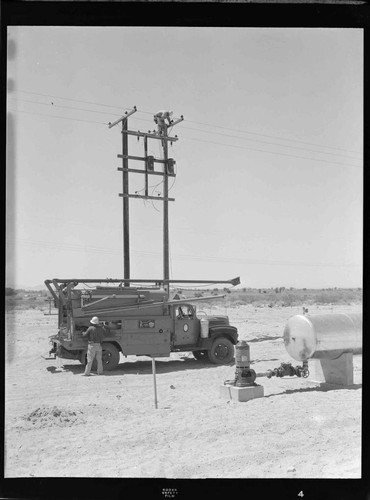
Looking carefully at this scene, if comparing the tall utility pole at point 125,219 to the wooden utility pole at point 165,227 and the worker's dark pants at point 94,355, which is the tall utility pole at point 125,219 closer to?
the wooden utility pole at point 165,227

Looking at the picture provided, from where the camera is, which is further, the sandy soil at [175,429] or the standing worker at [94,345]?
the standing worker at [94,345]

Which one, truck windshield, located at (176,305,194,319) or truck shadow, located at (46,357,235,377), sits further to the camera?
truck windshield, located at (176,305,194,319)

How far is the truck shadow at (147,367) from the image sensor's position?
36.1 ft

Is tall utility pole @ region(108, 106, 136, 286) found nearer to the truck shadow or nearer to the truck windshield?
the truck windshield

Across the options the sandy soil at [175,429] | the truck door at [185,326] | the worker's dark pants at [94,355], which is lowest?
the sandy soil at [175,429]

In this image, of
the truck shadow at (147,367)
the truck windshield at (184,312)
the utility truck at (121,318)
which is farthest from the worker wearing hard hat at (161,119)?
the truck shadow at (147,367)

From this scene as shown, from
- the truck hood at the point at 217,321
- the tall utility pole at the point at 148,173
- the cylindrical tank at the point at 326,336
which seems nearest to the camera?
the cylindrical tank at the point at 326,336

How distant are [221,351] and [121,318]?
2336mm

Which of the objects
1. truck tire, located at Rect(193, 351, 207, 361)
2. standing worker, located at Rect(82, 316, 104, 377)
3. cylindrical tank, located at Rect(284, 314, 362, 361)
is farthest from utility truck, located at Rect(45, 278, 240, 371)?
cylindrical tank, located at Rect(284, 314, 362, 361)

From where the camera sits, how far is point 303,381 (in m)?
9.27

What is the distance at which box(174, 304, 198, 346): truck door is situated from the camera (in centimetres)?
1184

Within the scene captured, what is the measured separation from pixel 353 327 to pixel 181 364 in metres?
4.71

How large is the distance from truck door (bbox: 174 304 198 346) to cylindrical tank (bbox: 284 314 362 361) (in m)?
3.64
